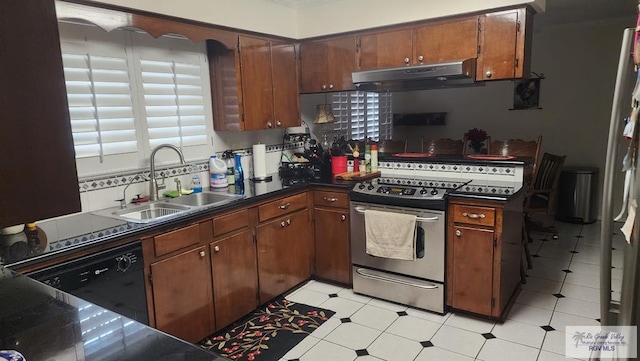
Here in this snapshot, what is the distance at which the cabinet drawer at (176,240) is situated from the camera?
2290 mm

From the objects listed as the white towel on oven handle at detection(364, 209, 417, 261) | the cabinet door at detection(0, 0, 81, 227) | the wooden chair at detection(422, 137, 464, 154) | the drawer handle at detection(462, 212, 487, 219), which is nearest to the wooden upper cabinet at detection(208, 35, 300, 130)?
the white towel on oven handle at detection(364, 209, 417, 261)

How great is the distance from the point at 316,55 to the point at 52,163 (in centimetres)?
327

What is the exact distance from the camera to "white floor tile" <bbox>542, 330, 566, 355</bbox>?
8.16ft

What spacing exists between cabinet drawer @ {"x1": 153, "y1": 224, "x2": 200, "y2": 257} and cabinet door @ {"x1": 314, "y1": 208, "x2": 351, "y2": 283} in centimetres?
121

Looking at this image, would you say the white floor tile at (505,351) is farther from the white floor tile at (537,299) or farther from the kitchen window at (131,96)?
the kitchen window at (131,96)

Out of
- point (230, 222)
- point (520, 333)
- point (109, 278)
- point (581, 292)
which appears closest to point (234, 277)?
point (230, 222)

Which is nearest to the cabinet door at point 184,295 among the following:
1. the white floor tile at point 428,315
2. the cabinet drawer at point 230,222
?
the cabinet drawer at point 230,222

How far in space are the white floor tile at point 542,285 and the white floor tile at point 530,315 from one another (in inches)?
14.1

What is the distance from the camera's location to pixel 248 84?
334 centimetres

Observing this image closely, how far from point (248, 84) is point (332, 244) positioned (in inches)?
58.5

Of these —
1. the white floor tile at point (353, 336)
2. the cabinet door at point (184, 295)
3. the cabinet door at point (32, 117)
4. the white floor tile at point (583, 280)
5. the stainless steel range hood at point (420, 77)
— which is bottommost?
the white floor tile at point (353, 336)

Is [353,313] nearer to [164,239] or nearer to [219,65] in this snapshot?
[164,239]

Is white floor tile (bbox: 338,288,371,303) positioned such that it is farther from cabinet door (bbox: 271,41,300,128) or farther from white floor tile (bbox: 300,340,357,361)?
cabinet door (bbox: 271,41,300,128)

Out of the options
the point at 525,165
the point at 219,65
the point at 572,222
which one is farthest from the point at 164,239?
the point at 572,222
